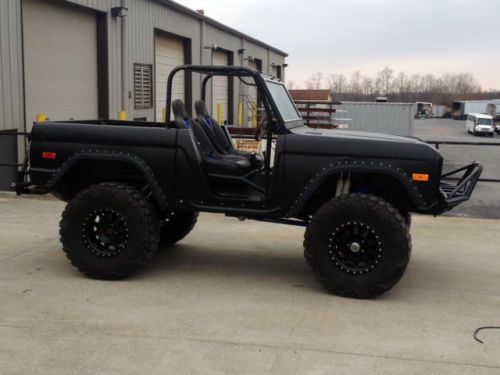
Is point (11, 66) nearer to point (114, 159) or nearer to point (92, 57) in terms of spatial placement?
point (92, 57)

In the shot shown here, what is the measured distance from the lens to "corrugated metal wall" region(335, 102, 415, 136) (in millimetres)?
29922

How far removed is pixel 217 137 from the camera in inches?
252

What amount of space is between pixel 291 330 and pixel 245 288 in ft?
3.61

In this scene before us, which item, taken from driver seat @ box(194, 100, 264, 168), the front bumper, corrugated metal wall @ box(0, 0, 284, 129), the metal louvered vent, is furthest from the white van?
driver seat @ box(194, 100, 264, 168)

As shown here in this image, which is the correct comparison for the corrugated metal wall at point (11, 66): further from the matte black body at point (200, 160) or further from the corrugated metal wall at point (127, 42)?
the matte black body at point (200, 160)

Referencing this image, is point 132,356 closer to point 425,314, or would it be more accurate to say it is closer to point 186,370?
point 186,370

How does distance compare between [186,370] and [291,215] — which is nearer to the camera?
[186,370]

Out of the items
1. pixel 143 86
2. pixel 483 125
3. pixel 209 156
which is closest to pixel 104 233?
pixel 209 156

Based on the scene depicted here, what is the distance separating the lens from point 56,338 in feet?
14.1

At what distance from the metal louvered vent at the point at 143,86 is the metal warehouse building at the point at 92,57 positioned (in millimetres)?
29

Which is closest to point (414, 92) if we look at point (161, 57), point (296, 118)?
point (161, 57)

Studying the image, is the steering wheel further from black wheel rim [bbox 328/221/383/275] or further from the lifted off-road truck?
black wheel rim [bbox 328/221/383/275]

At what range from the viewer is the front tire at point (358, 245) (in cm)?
512

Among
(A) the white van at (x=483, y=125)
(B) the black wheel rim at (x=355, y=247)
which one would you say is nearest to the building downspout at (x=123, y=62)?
(B) the black wheel rim at (x=355, y=247)
